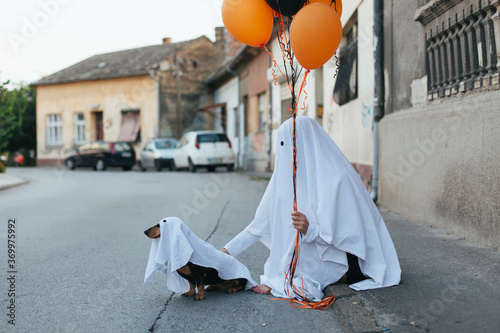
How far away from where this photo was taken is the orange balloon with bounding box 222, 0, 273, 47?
4.49 m

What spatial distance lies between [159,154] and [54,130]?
15.2 metres

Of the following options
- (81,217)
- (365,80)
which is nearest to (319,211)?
(81,217)

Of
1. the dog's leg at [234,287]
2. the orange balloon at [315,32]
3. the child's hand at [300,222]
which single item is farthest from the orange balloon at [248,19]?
the dog's leg at [234,287]

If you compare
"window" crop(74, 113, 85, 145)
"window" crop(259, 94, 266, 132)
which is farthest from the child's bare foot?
"window" crop(74, 113, 85, 145)

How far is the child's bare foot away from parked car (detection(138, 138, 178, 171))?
20316 mm

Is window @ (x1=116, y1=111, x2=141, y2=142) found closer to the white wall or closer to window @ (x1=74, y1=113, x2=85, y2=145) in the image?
window @ (x1=74, y1=113, x2=85, y2=145)

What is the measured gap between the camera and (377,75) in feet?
28.9

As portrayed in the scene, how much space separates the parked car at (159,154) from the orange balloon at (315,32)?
2028 centimetres

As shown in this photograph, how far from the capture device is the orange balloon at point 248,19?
4.49m

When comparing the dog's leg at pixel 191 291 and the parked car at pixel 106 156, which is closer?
the dog's leg at pixel 191 291

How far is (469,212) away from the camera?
17.9 feet

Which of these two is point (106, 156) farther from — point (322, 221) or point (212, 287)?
point (322, 221)

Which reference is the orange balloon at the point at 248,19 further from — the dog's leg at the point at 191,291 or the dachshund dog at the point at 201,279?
the dog's leg at the point at 191,291

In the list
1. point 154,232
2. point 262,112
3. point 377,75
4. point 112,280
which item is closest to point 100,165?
point 262,112
